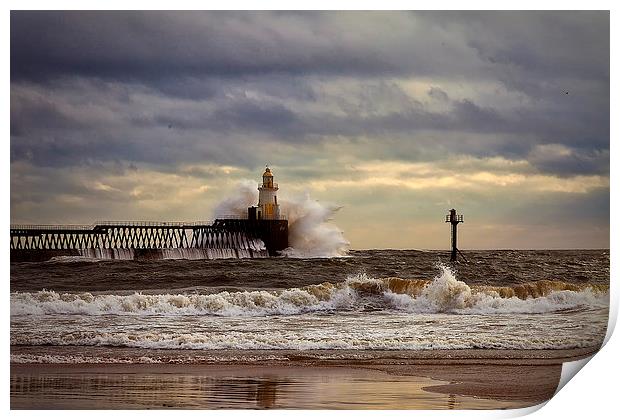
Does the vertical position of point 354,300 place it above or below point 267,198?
below

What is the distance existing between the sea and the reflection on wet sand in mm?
168

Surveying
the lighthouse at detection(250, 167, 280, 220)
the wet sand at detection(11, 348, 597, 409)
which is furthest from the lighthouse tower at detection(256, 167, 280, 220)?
the wet sand at detection(11, 348, 597, 409)

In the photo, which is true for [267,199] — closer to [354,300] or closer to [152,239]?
[152,239]

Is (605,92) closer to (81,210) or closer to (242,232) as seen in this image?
(242,232)

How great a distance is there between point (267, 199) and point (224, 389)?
1232 mm

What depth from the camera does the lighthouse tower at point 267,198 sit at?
6270mm

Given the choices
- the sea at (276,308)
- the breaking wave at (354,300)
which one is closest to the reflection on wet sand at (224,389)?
the sea at (276,308)

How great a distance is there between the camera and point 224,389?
597 cm

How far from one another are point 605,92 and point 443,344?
75.7 inches

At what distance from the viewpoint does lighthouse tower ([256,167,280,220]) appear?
6.27 meters

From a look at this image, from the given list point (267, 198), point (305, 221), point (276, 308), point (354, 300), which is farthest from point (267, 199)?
point (354, 300)

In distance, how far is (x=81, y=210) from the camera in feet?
20.6

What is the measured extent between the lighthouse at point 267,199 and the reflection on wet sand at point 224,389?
3.25 feet
